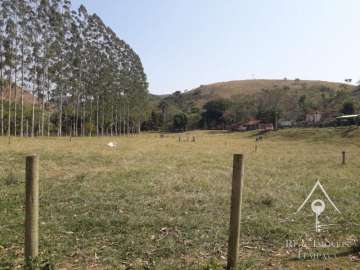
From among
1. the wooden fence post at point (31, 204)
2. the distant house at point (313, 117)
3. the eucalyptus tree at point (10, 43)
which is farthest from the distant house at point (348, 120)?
the wooden fence post at point (31, 204)

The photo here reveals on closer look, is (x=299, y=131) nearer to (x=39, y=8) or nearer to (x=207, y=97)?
(x=39, y=8)

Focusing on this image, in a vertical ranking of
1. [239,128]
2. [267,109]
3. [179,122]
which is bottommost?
[239,128]

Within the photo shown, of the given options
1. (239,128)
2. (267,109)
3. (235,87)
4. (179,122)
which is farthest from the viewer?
(235,87)

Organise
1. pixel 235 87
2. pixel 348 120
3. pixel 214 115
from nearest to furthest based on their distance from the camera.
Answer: pixel 348 120 → pixel 214 115 → pixel 235 87

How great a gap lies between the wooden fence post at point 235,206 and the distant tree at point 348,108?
76.3 metres

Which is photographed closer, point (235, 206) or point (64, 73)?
point (235, 206)

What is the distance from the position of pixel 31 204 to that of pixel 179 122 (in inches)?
3522

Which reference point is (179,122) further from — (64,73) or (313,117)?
(64,73)

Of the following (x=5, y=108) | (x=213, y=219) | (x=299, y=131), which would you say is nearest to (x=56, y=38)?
(x=5, y=108)

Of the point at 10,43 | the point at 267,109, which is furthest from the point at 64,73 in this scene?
the point at 267,109

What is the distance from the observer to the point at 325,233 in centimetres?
568

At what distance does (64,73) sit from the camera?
149 feet

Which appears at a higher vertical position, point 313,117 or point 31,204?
point 313,117

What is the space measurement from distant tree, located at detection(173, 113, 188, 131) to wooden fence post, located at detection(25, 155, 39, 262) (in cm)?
8919
